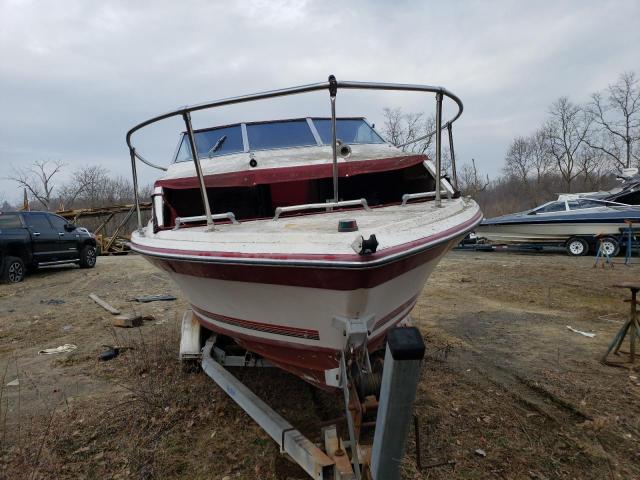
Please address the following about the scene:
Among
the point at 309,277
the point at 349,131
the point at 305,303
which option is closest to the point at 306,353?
the point at 305,303

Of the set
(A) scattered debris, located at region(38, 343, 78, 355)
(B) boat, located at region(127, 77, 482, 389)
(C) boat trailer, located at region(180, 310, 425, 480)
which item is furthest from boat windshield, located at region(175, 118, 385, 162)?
(A) scattered debris, located at region(38, 343, 78, 355)

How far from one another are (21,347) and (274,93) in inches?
192

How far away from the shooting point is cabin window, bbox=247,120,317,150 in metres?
4.60

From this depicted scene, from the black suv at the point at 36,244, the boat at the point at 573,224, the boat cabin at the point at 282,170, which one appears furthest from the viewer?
the boat at the point at 573,224

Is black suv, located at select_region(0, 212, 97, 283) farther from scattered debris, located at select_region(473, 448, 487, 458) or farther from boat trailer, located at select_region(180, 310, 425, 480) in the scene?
scattered debris, located at select_region(473, 448, 487, 458)

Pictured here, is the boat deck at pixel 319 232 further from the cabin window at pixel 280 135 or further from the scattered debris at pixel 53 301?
the scattered debris at pixel 53 301

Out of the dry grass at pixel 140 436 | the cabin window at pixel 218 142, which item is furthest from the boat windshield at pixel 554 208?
the dry grass at pixel 140 436

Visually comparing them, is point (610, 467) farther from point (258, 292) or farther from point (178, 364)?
point (178, 364)

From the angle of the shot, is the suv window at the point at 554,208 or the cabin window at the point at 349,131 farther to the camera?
the suv window at the point at 554,208

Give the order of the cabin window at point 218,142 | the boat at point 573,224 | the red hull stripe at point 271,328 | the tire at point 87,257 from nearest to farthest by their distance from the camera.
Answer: the red hull stripe at point 271,328 < the cabin window at point 218,142 < the tire at point 87,257 < the boat at point 573,224

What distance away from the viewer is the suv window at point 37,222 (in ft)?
32.2

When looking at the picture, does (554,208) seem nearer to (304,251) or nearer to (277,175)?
(277,175)

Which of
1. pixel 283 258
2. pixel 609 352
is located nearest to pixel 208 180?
pixel 283 258

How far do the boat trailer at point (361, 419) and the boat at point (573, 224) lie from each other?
11.8 metres
